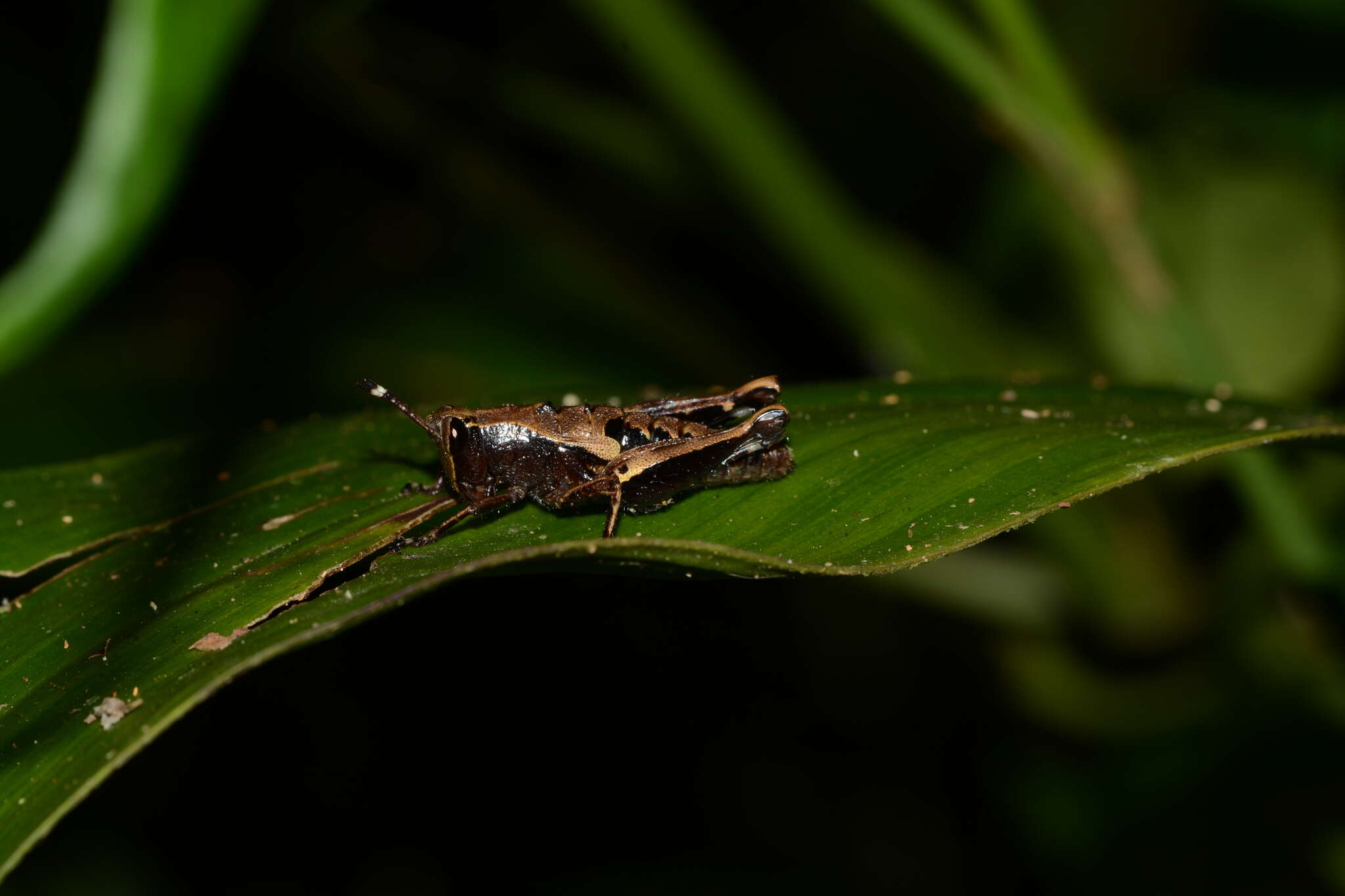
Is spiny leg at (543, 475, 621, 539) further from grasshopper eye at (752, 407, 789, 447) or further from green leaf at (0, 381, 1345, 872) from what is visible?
grasshopper eye at (752, 407, 789, 447)

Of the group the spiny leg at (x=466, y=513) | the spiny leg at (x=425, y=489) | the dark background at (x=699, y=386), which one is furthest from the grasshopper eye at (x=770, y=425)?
A: the dark background at (x=699, y=386)

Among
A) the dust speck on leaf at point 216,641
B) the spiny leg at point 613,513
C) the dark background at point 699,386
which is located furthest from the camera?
the dark background at point 699,386

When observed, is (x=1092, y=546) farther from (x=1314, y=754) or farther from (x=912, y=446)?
(x=912, y=446)

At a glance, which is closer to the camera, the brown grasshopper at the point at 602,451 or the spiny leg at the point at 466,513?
the spiny leg at the point at 466,513

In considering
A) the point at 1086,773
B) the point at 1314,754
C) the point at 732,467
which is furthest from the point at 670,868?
the point at 732,467

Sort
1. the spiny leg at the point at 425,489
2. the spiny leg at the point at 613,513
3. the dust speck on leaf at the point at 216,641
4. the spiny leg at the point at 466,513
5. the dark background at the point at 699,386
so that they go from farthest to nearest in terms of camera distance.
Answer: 1. the dark background at the point at 699,386
2. the spiny leg at the point at 425,489
3. the spiny leg at the point at 613,513
4. the spiny leg at the point at 466,513
5. the dust speck on leaf at the point at 216,641

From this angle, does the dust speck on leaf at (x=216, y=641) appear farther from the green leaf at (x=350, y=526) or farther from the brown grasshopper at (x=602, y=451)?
the brown grasshopper at (x=602, y=451)

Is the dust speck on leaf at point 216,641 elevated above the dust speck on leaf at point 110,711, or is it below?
above
